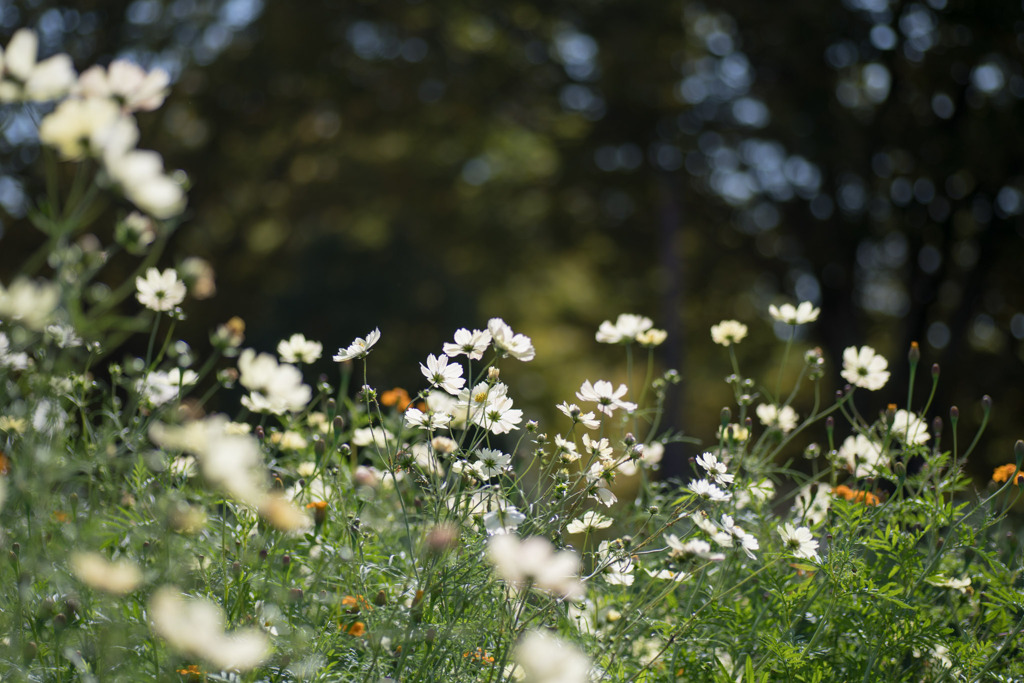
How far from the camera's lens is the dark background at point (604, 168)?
29.0 feet

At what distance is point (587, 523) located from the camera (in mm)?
1502

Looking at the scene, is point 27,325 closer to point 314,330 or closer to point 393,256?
point 314,330

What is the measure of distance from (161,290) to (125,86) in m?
0.65

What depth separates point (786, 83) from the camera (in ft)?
30.6

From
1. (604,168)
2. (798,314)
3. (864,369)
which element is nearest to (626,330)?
(798,314)

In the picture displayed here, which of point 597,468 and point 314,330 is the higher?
point 314,330

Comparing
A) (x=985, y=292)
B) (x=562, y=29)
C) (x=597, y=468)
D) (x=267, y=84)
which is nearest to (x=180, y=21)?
(x=267, y=84)

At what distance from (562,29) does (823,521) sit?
30.0ft

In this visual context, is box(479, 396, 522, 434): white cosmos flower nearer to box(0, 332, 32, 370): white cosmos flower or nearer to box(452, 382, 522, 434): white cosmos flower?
box(452, 382, 522, 434): white cosmos flower

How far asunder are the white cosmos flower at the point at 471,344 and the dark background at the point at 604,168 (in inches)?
282

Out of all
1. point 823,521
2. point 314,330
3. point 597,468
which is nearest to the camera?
point 597,468

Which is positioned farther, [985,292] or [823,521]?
[985,292]

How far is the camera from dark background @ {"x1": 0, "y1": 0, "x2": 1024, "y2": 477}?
29.0 ft

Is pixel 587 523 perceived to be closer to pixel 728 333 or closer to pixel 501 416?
pixel 501 416
